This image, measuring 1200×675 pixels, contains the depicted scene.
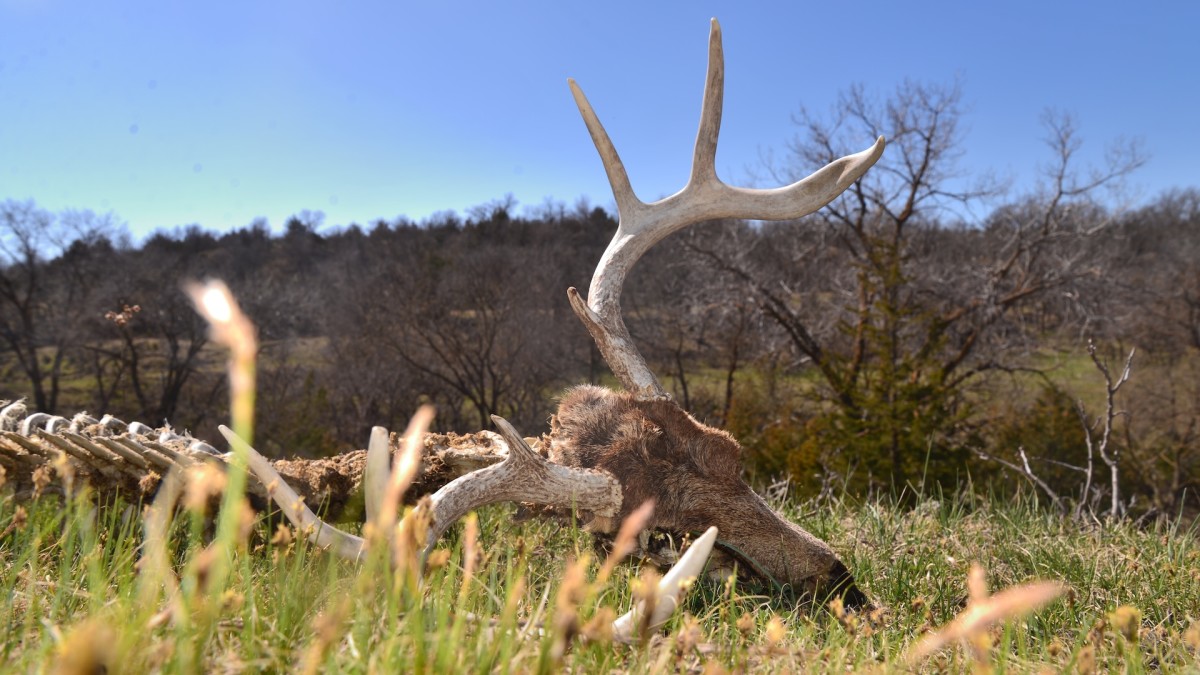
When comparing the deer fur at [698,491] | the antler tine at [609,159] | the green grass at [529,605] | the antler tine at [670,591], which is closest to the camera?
the green grass at [529,605]

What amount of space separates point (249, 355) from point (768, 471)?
1539 cm

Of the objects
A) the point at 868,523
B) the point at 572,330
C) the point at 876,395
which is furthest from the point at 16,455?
the point at 572,330

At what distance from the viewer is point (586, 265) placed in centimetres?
2920

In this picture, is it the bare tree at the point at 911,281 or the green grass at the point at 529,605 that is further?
the bare tree at the point at 911,281

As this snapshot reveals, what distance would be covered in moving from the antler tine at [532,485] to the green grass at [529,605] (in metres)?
0.20

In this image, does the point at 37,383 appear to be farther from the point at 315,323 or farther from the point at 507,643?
the point at 507,643

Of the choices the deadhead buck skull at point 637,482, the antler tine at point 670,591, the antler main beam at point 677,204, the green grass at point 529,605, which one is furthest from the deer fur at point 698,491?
the antler tine at point 670,591

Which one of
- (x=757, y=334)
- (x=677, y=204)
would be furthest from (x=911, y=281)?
(x=677, y=204)

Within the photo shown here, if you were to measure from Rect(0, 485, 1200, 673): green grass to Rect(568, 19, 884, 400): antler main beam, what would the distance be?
1.07m

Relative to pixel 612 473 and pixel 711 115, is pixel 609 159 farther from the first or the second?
pixel 612 473

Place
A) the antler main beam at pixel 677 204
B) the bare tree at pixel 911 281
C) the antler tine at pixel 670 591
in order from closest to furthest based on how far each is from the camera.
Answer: the antler tine at pixel 670 591 → the antler main beam at pixel 677 204 → the bare tree at pixel 911 281

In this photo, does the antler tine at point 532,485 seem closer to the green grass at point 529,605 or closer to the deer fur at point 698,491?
the deer fur at point 698,491

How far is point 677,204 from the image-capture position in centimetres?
389

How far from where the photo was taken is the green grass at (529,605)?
1231 millimetres
